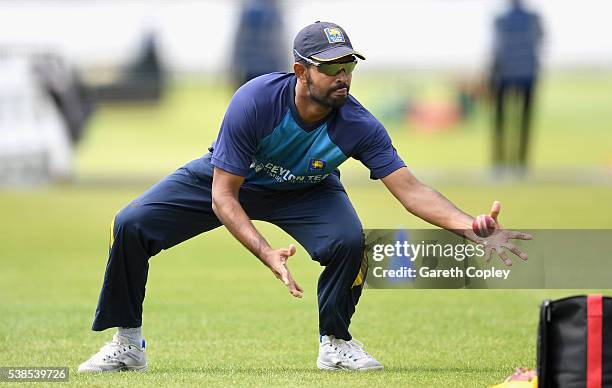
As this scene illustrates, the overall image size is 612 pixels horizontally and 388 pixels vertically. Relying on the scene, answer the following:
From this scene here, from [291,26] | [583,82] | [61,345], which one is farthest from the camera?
[583,82]

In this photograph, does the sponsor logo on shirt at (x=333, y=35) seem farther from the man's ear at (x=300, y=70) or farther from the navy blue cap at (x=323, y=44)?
the man's ear at (x=300, y=70)

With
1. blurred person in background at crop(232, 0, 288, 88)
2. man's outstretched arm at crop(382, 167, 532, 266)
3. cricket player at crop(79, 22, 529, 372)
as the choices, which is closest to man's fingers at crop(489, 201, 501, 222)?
man's outstretched arm at crop(382, 167, 532, 266)

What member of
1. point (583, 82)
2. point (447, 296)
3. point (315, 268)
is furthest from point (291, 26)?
point (447, 296)

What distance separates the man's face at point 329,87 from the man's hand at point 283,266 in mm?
938

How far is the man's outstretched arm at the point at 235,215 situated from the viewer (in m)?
6.86

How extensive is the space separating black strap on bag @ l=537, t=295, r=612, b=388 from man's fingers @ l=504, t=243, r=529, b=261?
3.38 ft

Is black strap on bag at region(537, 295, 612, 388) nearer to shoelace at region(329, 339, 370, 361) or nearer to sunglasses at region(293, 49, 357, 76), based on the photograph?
shoelace at region(329, 339, 370, 361)

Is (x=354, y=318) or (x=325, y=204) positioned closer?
(x=325, y=204)

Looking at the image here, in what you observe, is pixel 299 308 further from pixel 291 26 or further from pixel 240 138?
pixel 291 26

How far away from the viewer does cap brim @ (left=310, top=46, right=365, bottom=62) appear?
7.02 m

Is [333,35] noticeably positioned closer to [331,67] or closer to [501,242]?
[331,67]

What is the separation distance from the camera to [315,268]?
1265cm

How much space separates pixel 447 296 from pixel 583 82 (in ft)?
57.2

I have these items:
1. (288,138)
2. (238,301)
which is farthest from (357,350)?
(238,301)
